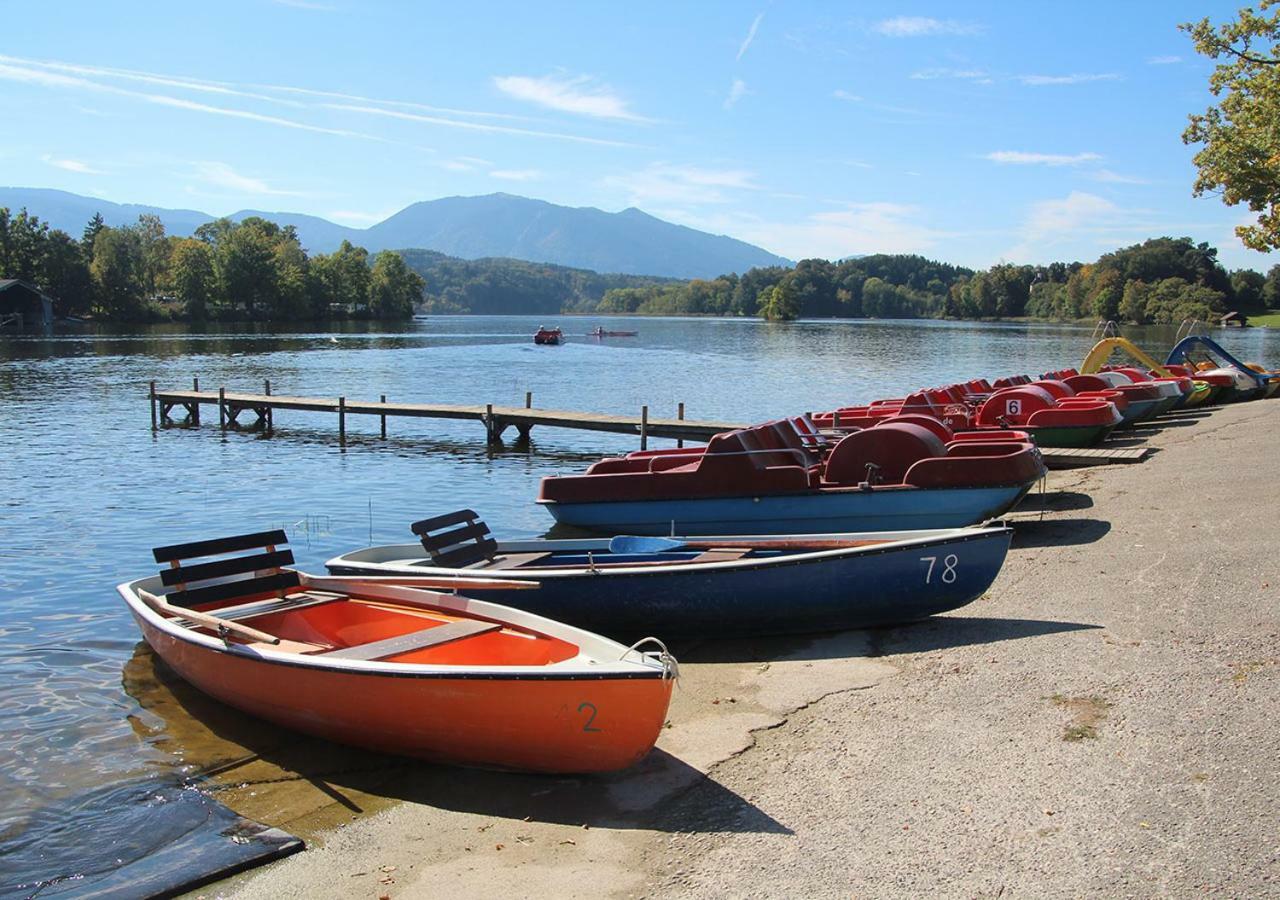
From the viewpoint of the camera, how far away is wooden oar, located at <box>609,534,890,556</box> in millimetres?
10819

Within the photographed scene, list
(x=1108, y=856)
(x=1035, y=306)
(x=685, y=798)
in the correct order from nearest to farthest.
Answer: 1. (x=1108, y=856)
2. (x=685, y=798)
3. (x=1035, y=306)

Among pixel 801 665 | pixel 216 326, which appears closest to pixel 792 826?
pixel 801 665

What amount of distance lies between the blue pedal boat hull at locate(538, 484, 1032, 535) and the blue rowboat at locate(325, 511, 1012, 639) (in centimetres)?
296

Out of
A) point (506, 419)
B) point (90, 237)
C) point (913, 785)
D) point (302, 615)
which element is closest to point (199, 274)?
point (90, 237)

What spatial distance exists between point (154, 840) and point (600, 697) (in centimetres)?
326

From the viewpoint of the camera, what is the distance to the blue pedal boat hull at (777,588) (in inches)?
387

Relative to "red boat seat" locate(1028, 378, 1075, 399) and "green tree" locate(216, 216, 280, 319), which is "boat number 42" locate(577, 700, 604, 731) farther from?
"green tree" locate(216, 216, 280, 319)

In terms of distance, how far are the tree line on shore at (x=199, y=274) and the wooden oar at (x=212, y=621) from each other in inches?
4827

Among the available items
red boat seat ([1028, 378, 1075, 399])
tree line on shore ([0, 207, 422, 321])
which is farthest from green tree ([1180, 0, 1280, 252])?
tree line on shore ([0, 207, 422, 321])

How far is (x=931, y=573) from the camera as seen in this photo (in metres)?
9.83

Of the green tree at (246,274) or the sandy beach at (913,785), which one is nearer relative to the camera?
the sandy beach at (913,785)

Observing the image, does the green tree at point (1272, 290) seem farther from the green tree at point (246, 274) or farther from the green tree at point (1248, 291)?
the green tree at point (246, 274)

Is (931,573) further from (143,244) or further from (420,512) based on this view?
(143,244)

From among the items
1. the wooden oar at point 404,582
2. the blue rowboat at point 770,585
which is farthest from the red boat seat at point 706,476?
the wooden oar at point 404,582
